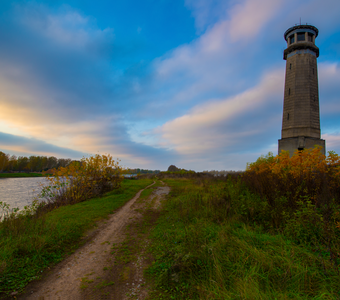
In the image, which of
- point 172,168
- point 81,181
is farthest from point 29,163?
point 81,181

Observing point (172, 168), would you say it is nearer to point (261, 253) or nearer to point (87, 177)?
point (87, 177)

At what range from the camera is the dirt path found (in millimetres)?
3322

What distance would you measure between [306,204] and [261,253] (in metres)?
2.79

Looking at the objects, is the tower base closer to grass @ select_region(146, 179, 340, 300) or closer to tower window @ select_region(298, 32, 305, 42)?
tower window @ select_region(298, 32, 305, 42)

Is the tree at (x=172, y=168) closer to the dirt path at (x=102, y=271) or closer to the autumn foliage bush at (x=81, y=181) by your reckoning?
the autumn foliage bush at (x=81, y=181)

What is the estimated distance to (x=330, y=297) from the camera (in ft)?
8.73

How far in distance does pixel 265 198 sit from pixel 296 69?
2156 centimetres

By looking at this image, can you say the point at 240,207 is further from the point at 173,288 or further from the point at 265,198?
the point at 173,288

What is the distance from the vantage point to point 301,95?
20625 mm

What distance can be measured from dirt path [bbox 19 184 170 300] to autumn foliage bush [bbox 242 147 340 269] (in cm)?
383

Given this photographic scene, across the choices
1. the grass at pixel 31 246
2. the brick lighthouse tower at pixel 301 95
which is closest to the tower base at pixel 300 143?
the brick lighthouse tower at pixel 301 95

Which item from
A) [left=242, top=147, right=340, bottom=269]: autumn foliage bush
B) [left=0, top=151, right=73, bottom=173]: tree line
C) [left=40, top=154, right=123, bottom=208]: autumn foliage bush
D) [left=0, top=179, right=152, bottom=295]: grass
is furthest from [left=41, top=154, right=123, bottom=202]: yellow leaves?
[left=0, top=151, right=73, bottom=173]: tree line

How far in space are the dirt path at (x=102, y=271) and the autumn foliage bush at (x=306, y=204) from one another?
3.83m

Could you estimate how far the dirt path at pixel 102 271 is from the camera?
3.32 m
